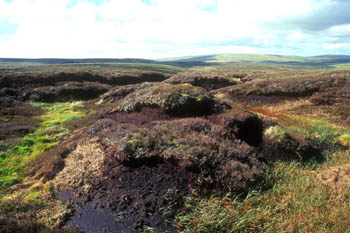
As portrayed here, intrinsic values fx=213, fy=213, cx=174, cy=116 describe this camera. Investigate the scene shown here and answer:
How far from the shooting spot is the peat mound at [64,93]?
25.4m

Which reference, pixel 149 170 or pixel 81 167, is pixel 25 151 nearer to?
pixel 81 167

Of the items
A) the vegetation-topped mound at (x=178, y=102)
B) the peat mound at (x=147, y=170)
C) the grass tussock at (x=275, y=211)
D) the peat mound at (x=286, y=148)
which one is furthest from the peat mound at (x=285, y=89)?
the grass tussock at (x=275, y=211)

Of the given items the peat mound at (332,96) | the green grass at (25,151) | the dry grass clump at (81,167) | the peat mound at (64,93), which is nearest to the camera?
the dry grass clump at (81,167)

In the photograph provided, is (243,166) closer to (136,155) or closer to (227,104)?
(136,155)

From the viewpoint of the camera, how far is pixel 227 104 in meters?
11.7

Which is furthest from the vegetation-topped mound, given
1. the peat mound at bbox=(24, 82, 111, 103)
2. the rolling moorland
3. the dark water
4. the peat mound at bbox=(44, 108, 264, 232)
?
the peat mound at bbox=(24, 82, 111, 103)

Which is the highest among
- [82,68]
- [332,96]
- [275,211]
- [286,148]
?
[82,68]

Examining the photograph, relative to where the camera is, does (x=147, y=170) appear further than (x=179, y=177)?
Yes

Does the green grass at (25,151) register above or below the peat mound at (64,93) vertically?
below

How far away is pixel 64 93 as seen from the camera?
1077 inches

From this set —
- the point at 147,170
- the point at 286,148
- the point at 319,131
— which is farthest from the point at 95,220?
the point at 319,131

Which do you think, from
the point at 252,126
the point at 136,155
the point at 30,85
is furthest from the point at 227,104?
the point at 30,85

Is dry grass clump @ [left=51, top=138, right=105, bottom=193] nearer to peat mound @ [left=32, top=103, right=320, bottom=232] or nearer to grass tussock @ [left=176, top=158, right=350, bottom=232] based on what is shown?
peat mound @ [left=32, top=103, right=320, bottom=232]

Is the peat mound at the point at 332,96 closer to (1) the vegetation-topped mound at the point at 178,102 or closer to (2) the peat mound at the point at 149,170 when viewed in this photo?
(1) the vegetation-topped mound at the point at 178,102
